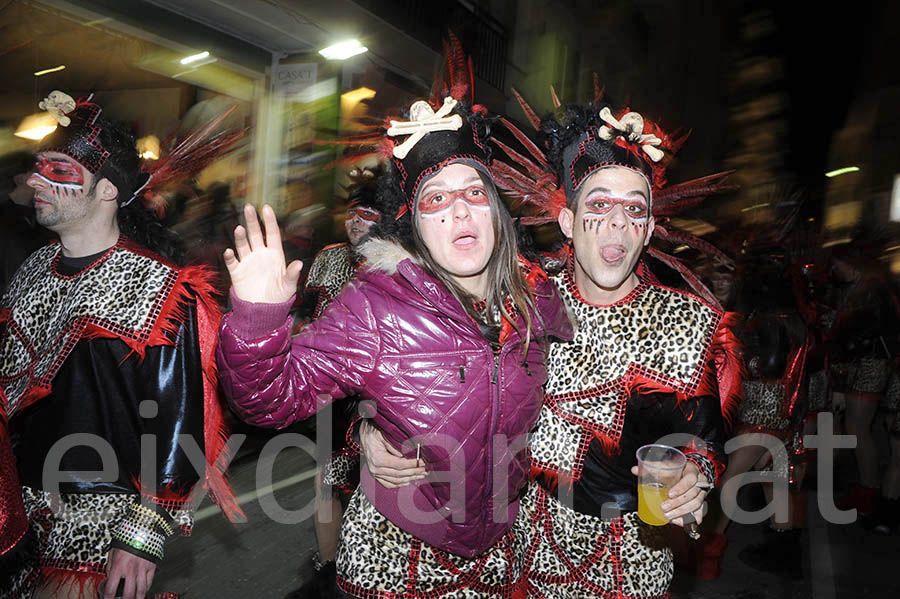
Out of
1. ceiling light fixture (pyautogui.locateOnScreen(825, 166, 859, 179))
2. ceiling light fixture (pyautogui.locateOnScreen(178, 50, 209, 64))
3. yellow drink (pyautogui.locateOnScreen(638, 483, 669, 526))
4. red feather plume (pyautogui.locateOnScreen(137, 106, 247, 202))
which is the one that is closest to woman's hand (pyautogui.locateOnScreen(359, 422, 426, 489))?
yellow drink (pyautogui.locateOnScreen(638, 483, 669, 526))

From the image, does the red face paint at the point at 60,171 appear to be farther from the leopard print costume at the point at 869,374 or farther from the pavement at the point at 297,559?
the leopard print costume at the point at 869,374

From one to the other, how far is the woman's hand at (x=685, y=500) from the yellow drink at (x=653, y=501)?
16 mm

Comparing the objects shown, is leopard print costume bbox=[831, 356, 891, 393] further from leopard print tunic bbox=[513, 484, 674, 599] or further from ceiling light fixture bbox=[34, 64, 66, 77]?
ceiling light fixture bbox=[34, 64, 66, 77]

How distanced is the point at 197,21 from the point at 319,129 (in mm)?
2283

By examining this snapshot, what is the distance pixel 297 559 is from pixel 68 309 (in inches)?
114

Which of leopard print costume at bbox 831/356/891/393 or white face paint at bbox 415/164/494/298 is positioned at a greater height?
white face paint at bbox 415/164/494/298

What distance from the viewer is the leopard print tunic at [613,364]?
2.65m

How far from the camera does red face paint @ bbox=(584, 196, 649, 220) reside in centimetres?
Result: 278

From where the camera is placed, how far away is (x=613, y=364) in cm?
273

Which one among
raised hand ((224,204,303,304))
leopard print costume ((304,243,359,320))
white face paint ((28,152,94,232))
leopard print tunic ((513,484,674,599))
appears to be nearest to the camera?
raised hand ((224,204,303,304))

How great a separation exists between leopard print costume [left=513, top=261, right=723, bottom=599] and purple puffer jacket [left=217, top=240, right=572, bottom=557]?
375 millimetres

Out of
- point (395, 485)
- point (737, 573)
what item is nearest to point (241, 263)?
point (395, 485)

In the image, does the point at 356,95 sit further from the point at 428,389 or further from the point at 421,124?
the point at 428,389

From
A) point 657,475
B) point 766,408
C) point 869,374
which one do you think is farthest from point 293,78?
point 657,475
